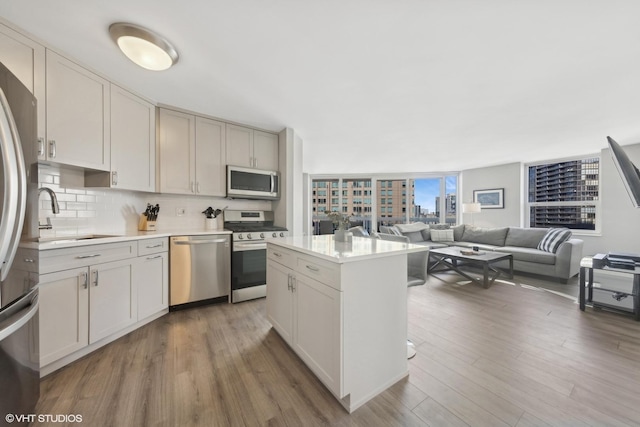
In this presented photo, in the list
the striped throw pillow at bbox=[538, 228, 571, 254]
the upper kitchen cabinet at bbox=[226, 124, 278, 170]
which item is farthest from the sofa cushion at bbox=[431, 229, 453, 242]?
the upper kitchen cabinet at bbox=[226, 124, 278, 170]

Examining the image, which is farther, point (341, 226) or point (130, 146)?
point (130, 146)

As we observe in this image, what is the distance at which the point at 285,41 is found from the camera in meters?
1.65

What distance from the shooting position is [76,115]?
1.89 meters

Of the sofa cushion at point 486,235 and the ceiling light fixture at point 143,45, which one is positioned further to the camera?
the sofa cushion at point 486,235

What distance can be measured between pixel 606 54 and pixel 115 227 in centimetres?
464

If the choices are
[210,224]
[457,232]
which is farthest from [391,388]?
[457,232]

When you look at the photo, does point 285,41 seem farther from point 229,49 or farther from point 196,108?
→ point 196,108

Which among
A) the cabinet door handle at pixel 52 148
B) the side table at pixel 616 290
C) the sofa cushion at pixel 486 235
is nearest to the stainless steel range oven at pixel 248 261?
the cabinet door handle at pixel 52 148

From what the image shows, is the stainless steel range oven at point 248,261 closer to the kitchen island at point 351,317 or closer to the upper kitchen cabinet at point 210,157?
the upper kitchen cabinet at point 210,157

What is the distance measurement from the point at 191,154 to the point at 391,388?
10.1 feet

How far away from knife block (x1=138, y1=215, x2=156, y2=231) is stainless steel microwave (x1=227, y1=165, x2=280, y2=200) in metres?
0.90

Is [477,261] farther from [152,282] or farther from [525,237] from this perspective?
[152,282]

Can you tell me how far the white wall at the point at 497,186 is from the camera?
5.51m

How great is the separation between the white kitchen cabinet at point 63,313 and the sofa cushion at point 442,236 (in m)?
5.70
